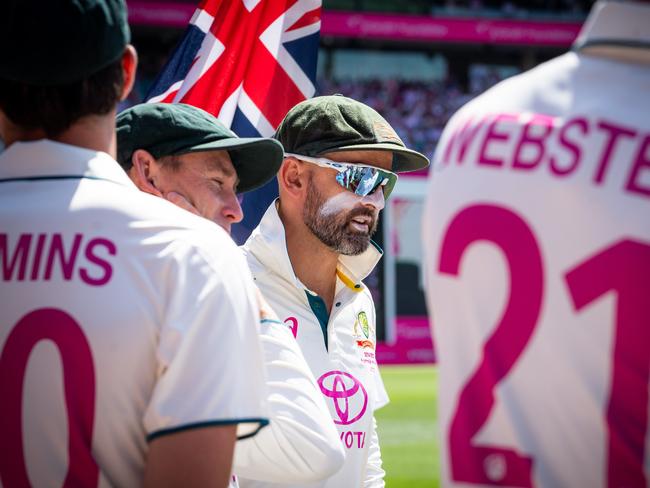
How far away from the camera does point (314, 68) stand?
390cm

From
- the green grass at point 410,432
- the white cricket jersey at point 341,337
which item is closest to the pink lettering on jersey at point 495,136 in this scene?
the white cricket jersey at point 341,337

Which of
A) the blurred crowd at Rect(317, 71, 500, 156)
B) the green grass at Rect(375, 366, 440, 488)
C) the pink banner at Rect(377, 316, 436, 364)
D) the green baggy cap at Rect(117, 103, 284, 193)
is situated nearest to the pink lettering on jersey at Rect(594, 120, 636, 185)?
the green baggy cap at Rect(117, 103, 284, 193)

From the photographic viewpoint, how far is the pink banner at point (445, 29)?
27203mm

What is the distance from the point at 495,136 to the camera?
1.49 m

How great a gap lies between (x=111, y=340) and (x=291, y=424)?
0.53m

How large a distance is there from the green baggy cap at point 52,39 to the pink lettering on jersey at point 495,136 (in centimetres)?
62

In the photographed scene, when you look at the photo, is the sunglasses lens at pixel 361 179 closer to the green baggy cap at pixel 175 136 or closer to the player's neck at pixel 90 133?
the green baggy cap at pixel 175 136

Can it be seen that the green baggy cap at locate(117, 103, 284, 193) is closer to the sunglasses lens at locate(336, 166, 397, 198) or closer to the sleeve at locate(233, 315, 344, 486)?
the sleeve at locate(233, 315, 344, 486)

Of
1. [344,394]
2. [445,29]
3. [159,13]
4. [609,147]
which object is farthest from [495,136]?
[445,29]

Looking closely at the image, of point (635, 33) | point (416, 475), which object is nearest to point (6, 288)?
point (635, 33)

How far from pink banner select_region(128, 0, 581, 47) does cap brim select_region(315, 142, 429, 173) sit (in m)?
23.5

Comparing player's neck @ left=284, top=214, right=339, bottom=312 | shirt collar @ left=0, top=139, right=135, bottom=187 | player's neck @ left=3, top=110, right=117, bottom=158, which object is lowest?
player's neck @ left=284, top=214, right=339, bottom=312

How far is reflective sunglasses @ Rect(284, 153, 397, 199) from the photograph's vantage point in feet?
10.4

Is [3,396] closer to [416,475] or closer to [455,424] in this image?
[455,424]
